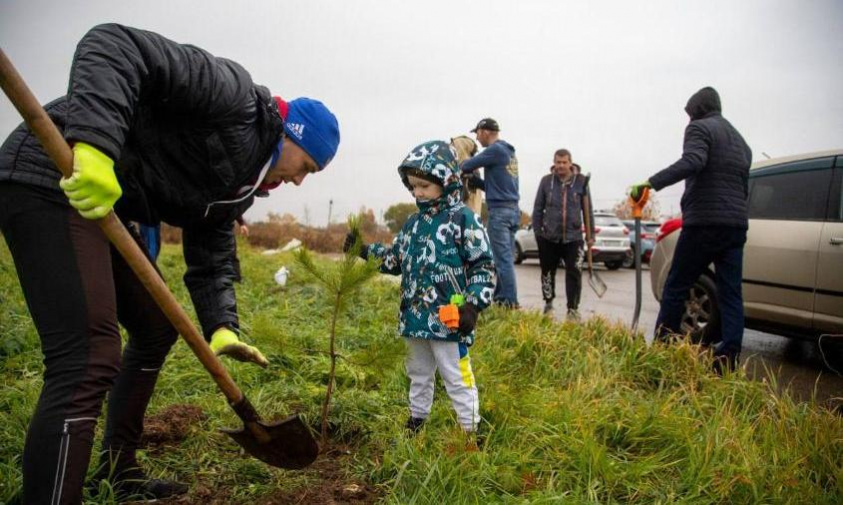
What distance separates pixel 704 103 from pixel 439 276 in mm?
2718

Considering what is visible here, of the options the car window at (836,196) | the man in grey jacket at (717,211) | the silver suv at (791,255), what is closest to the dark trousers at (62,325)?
the man in grey jacket at (717,211)

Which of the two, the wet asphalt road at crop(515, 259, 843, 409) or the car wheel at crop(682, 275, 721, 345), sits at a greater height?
the car wheel at crop(682, 275, 721, 345)

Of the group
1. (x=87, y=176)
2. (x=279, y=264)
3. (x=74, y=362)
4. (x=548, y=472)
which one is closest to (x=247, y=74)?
(x=87, y=176)

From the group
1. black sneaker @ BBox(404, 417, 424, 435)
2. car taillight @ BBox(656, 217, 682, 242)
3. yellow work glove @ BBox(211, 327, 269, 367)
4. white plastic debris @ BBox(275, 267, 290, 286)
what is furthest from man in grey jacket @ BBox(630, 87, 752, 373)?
white plastic debris @ BBox(275, 267, 290, 286)

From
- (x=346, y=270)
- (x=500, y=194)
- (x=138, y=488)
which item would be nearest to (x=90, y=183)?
(x=346, y=270)

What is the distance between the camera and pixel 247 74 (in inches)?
69.7

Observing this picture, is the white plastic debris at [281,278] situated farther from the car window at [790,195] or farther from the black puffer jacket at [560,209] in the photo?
the car window at [790,195]

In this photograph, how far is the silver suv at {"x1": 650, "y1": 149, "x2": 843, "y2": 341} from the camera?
3877 mm

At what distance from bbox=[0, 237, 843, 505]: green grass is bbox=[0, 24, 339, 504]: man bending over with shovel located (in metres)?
0.49

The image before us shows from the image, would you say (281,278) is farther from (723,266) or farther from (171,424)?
(723,266)

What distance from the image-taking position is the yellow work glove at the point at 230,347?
1950 mm

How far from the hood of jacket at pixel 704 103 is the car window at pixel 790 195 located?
3.22 feet

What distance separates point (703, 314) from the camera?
456 centimetres

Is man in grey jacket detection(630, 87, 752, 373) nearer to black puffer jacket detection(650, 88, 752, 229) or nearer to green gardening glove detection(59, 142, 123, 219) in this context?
black puffer jacket detection(650, 88, 752, 229)
